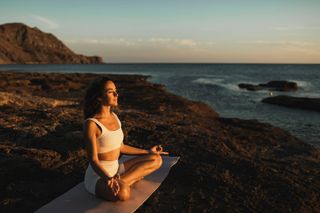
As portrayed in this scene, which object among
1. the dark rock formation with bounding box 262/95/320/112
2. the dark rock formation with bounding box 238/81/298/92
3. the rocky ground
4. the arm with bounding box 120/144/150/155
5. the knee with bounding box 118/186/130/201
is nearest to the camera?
the knee with bounding box 118/186/130/201

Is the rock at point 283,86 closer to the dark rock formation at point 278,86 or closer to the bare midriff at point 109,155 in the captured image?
the dark rock formation at point 278,86

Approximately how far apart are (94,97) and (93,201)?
1.57m

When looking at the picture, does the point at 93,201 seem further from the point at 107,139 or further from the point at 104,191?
the point at 107,139

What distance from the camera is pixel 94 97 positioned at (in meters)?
4.42

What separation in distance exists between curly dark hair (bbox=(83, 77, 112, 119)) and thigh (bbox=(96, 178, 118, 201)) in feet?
3.29

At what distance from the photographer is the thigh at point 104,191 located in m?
4.40

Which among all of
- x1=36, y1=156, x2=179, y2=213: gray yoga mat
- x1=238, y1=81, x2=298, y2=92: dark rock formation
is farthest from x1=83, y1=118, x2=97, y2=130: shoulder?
x1=238, y1=81, x2=298, y2=92: dark rock formation

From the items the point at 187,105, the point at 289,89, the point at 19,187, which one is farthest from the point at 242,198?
the point at 289,89

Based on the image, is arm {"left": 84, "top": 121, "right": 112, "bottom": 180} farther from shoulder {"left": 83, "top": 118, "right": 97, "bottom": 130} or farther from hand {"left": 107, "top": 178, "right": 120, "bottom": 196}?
hand {"left": 107, "top": 178, "right": 120, "bottom": 196}

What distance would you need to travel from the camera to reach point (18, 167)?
5871 mm

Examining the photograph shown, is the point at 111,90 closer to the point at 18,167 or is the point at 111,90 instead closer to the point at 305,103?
the point at 18,167

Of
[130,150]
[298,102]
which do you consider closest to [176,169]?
[130,150]

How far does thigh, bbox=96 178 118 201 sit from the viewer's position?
440 centimetres

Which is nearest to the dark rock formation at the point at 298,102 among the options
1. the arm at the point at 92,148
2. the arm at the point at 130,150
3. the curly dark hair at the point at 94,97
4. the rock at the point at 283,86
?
the rock at the point at 283,86
